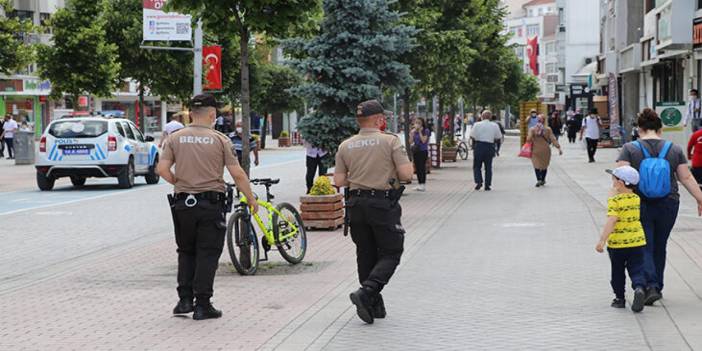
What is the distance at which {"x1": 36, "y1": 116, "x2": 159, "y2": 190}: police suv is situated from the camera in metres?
26.2

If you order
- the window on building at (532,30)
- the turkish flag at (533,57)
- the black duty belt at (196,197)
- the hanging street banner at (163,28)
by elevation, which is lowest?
the black duty belt at (196,197)

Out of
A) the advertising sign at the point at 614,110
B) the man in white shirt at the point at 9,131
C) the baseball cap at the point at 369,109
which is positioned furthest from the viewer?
the advertising sign at the point at 614,110

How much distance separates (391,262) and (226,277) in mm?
3155

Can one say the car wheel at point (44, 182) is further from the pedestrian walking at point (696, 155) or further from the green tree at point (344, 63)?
the pedestrian walking at point (696, 155)

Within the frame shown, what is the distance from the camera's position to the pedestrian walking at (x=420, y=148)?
25.2 metres

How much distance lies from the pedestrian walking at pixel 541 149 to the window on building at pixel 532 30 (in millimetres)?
164620

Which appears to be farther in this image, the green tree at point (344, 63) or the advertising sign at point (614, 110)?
the advertising sign at point (614, 110)

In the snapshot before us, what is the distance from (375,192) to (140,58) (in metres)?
39.9

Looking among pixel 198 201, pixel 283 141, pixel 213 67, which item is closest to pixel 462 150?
pixel 213 67

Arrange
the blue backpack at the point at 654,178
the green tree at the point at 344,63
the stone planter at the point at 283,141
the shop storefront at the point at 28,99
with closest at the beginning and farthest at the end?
the blue backpack at the point at 654,178 < the green tree at the point at 344,63 < the stone planter at the point at 283,141 < the shop storefront at the point at 28,99

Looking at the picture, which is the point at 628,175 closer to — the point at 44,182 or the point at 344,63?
the point at 344,63

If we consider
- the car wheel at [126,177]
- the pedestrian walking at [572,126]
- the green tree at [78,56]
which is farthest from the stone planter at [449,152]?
the pedestrian walking at [572,126]

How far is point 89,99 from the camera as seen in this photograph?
270 feet

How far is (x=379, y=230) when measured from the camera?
8930mm
